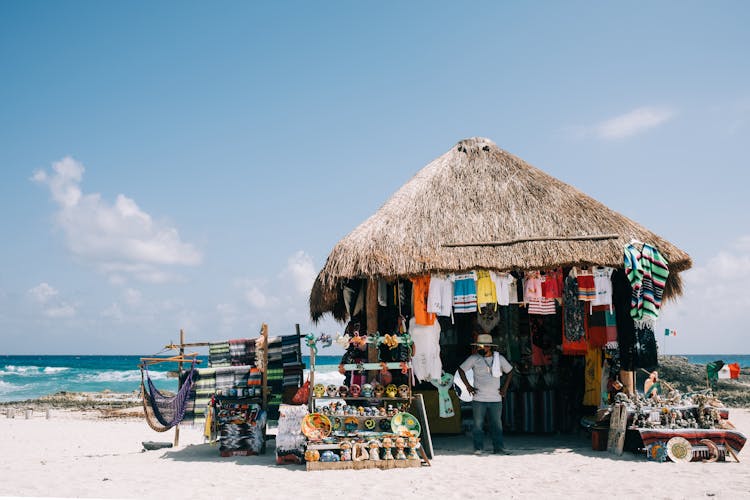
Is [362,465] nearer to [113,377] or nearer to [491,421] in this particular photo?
[491,421]

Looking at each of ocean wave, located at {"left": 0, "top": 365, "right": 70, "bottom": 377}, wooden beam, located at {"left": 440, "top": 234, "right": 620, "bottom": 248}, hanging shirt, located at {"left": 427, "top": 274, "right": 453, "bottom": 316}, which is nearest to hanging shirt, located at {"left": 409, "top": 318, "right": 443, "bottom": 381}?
hanging shirt, located at {"left": 427, "top": 274, "right": 453, "bottom": 316}

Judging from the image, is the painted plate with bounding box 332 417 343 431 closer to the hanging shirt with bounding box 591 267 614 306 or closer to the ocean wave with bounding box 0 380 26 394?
the hanging shirt with bounding box 591 267 614 306

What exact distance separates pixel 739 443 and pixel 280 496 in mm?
5662

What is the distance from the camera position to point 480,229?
30.0ft

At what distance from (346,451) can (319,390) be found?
3.07ft

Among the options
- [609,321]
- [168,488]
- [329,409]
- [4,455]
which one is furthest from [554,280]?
[4,455]

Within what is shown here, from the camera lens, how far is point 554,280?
909 centimetres

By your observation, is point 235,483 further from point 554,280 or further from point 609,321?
point 609,321

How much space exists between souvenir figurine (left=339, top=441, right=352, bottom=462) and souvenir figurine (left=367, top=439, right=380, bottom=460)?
0.24 m

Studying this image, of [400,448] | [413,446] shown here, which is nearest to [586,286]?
[413,446]

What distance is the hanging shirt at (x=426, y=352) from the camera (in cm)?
884

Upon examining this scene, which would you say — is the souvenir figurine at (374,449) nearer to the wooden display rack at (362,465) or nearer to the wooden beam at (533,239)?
the wooden display rack at (362,465)

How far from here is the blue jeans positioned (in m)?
8.31

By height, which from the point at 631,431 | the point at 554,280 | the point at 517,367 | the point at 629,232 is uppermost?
the point at 629,232
